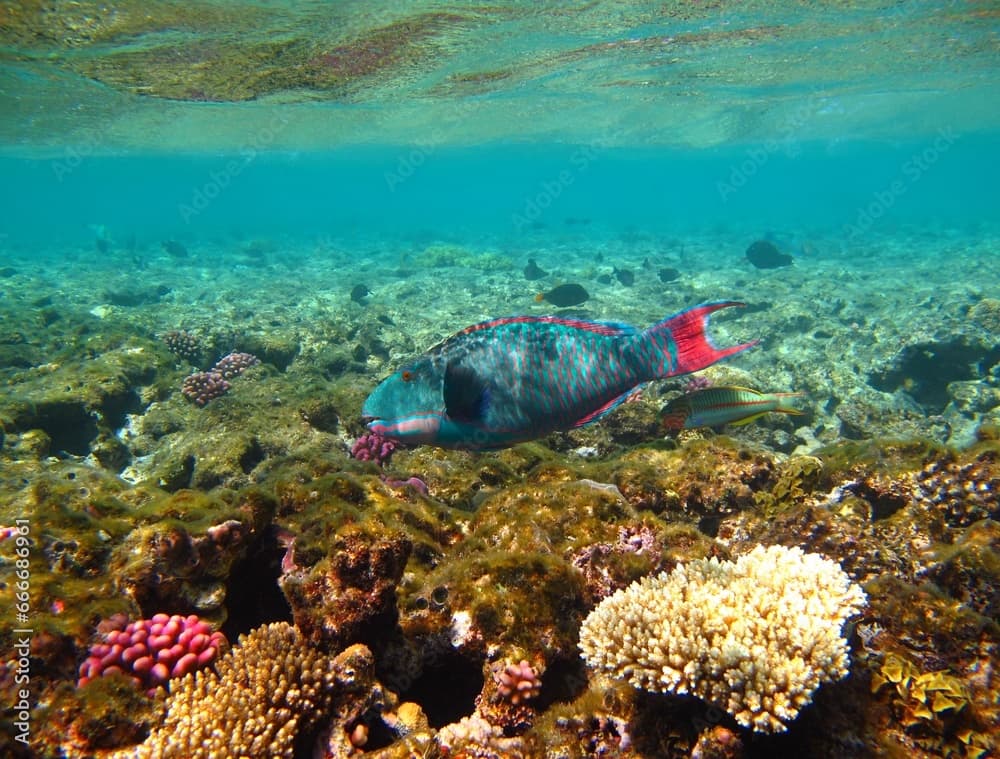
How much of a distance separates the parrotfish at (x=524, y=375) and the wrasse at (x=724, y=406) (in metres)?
2.09

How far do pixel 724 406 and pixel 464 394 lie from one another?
308 centimetres

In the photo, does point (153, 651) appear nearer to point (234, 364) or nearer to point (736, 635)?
point (736, 635)

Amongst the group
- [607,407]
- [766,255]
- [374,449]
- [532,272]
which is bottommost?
[532,272]

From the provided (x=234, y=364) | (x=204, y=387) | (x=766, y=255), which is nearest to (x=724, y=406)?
(x=204, y=387)

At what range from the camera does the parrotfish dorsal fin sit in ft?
9.00

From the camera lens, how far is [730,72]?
26922mm

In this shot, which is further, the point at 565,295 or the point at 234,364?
the point at 565,295

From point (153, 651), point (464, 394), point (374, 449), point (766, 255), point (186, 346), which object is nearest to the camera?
point (464, 394)

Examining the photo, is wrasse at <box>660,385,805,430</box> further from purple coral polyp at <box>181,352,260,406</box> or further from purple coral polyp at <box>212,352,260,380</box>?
purple coral polyp at <box>212,352,260,380</box>

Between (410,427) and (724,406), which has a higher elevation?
(410,427)

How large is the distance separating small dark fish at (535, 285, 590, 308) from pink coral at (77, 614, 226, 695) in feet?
44.7

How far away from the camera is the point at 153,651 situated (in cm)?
306

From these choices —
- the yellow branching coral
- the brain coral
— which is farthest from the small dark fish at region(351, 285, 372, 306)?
the brain coral

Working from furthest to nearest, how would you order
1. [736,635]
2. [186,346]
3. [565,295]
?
[565,295] < [186,346] < [736,635]
